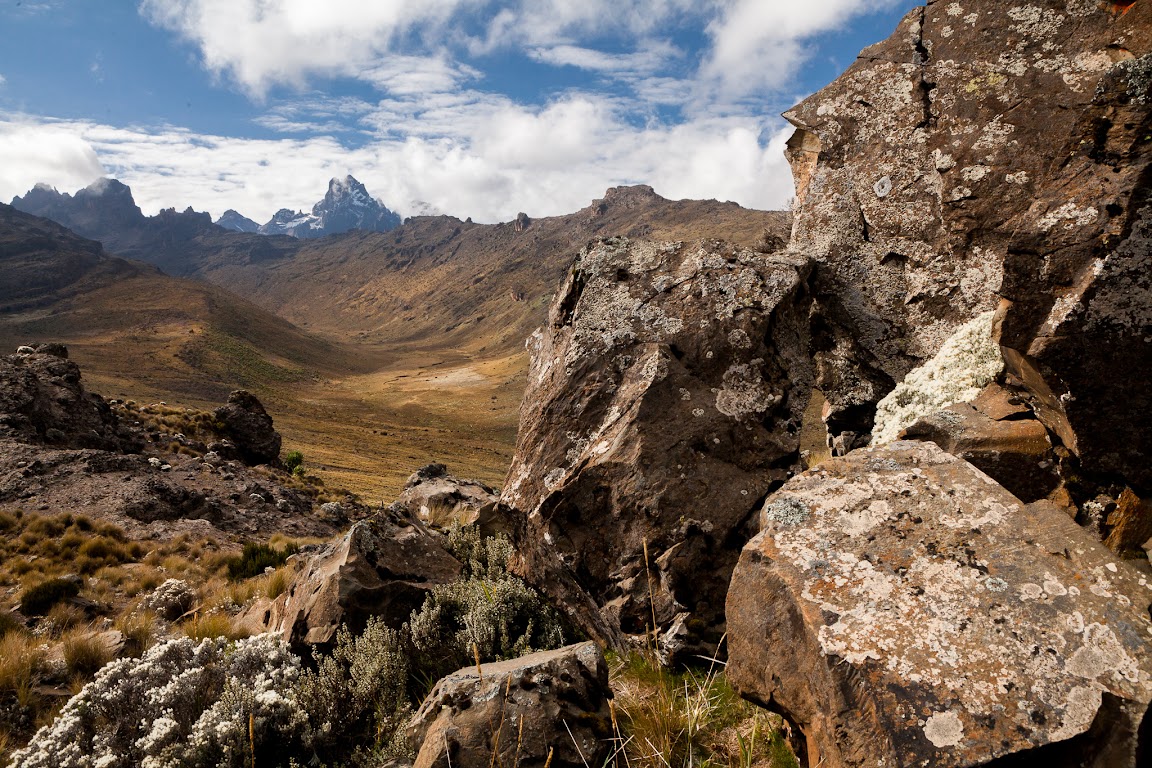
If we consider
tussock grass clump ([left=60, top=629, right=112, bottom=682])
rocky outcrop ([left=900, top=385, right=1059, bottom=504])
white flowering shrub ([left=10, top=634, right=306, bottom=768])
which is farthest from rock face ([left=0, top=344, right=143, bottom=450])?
rocky outcrop ([left=900, top=385, right=1059, bottom=504])

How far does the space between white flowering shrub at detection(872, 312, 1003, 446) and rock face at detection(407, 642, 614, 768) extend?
14.0 ft

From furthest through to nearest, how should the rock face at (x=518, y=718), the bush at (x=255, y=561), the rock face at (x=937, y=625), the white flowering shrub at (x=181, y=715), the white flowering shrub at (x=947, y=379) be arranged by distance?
the bush at (x=255, y=561), the white flowering shrub at (x=947, y=379), the white flowering shrub at (x=181, y=715), the rock face at (x=518, y=718), the rock face at (x=937, y=625)

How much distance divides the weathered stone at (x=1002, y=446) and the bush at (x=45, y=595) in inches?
613

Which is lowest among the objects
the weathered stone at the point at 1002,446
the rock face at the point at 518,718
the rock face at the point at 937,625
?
the rock face at the point at 518,718

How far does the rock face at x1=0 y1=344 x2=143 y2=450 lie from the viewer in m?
24.4

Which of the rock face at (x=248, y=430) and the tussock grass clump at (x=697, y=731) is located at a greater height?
the tussock grass clump at (x=697, y=731)

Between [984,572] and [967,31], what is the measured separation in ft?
27.5

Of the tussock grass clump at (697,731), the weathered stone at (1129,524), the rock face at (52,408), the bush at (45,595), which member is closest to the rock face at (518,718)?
the tussock grass clump at (697,731)

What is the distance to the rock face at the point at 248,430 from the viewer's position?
38625mm

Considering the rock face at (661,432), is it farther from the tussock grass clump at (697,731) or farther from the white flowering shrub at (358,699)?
the white flowering shrub at (358,699)

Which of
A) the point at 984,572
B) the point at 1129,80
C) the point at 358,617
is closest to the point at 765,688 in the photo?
the point at 984,572

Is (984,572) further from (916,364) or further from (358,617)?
(358,617)

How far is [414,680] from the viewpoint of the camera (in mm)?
6121

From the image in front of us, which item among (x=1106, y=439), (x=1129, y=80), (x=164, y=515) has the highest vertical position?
(x=1129, y=80)
